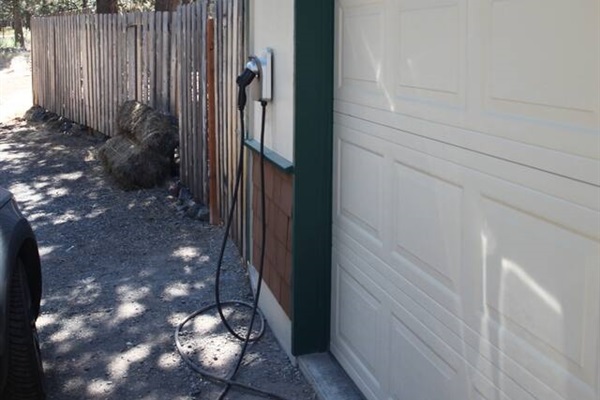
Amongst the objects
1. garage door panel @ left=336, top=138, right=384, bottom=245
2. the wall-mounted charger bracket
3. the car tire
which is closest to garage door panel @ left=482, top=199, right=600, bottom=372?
garage door panel @ left=336, top=138, right=384, bottom=245

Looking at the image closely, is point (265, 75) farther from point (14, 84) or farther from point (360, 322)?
point (14, 84)

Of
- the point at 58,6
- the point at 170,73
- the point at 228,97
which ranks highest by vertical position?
the point at 58,6

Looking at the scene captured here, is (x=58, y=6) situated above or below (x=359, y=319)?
above

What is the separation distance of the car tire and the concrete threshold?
1.30 metres

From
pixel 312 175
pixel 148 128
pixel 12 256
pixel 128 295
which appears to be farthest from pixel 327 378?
pixel 148 128

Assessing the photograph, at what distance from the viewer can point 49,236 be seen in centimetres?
718

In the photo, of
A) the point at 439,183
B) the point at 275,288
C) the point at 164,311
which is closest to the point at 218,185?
the point at 164,311

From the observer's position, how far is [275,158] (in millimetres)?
4441

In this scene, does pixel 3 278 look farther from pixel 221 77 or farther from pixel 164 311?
pixel 221 77

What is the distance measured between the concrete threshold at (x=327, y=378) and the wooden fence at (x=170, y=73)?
1.54 meters

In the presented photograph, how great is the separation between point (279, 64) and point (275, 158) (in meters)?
0.52

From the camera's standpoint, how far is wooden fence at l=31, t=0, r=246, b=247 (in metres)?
6.73

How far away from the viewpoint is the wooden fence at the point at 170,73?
6727 millimetres

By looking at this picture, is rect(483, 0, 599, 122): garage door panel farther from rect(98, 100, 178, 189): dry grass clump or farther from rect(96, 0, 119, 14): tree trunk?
rect(96, 0, 119, 14): tree trunk
